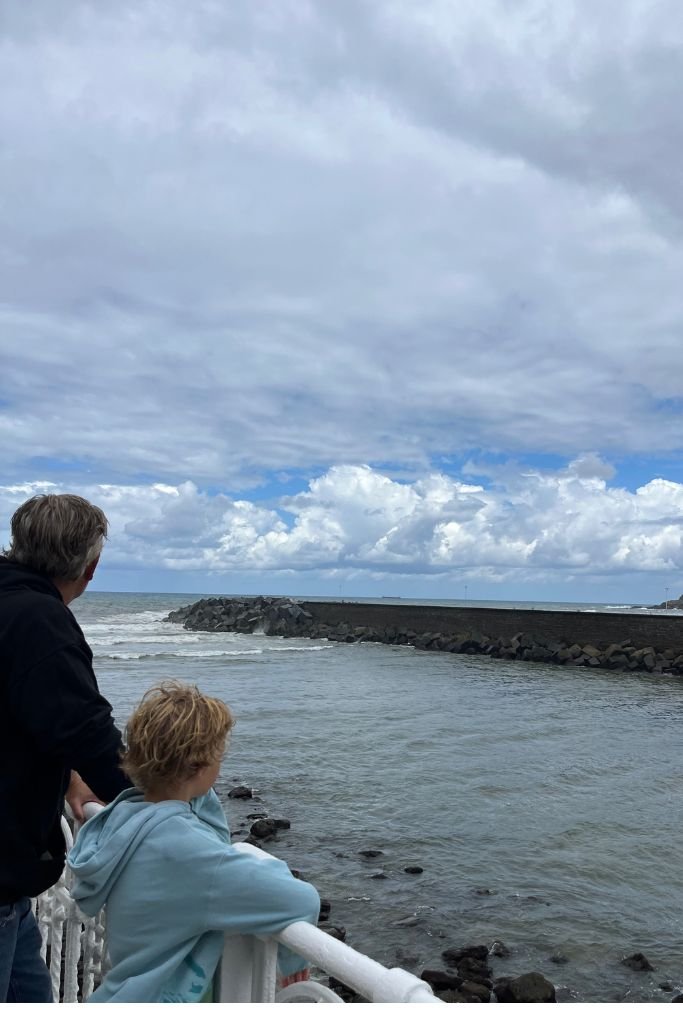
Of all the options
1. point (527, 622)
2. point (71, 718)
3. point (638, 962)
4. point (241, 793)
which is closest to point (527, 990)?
point (638, 962)

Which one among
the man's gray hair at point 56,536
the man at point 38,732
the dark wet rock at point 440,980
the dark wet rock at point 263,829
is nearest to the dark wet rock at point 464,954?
the dark wet rock at point 440,980

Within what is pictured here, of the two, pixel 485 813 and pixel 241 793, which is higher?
pixel 485 813

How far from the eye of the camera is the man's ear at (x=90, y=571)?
2.18 m

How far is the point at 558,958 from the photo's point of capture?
210 inches

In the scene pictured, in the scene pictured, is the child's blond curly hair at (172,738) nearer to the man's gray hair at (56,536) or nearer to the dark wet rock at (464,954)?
the man's gray hair at (56,536)

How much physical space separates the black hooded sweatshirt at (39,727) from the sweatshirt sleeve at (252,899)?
16.9 inches

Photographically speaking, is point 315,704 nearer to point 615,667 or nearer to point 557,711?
point 557,711

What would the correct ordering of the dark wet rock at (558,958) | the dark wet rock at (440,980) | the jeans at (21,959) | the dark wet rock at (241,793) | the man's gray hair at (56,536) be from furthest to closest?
the dark wet rock at (241,793), the dark wet rock at (558,958), the dark wet rock at (440,980), the man's gray hair at (56,536), the jeans at (21,959)

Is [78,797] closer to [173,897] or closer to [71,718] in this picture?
[71,718]

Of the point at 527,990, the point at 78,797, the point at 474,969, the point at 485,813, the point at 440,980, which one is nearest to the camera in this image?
the point at 78,797

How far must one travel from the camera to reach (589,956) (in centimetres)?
541

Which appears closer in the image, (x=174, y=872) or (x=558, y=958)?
(x=174, y=872)

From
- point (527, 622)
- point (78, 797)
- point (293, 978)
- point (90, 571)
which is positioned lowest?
point (527, 622)

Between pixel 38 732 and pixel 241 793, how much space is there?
7997 millimetres
